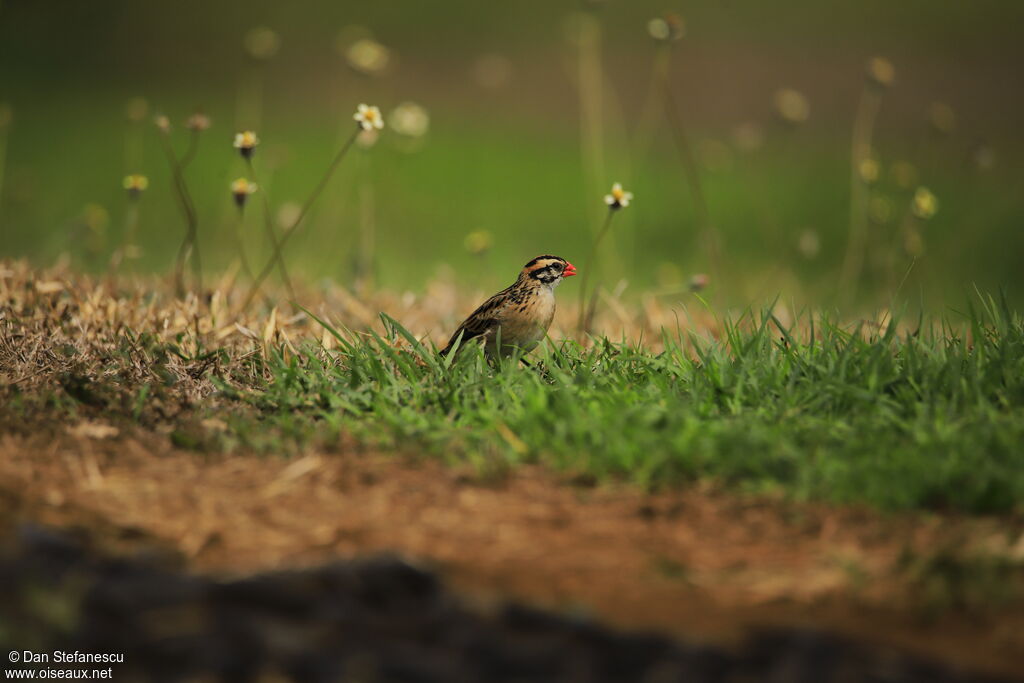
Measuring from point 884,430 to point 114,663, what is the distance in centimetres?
282

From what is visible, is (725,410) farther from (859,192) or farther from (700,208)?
(700,208)

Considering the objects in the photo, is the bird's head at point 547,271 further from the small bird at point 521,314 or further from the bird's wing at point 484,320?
the bird's wing at point 484,320

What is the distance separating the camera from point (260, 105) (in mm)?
21266

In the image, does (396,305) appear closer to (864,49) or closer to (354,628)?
(354,628)

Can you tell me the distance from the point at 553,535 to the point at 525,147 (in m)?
15.2

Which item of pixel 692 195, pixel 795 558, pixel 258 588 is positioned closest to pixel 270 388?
pixel 258 588

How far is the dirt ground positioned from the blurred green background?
2.72m

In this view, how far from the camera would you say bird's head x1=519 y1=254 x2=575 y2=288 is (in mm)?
5312

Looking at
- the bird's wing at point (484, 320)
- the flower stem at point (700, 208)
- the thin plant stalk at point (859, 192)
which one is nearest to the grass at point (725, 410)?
the bird's wing at point (484, 320)

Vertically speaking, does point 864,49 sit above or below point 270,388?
above

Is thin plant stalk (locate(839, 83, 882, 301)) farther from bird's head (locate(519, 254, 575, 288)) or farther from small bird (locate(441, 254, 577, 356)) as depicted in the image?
small bird (locate(441, 254, 577, 356))

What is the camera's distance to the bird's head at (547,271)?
5312 mm

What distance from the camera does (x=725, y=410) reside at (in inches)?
173

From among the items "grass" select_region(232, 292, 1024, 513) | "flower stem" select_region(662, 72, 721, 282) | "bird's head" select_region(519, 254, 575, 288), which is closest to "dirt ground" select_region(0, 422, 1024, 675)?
"grass" select_region(232, 292, 1024, 513)
